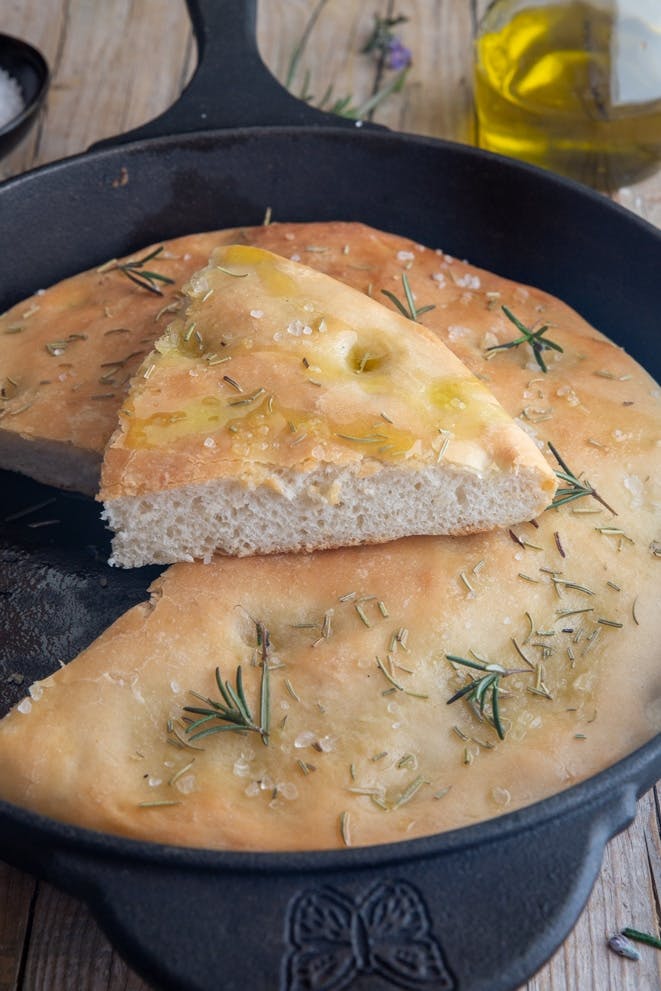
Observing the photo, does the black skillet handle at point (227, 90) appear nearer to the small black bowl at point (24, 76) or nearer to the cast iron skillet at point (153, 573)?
the cast iron skillet at point (153, 573)

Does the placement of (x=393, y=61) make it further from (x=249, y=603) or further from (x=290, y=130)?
(x=249, y=603)

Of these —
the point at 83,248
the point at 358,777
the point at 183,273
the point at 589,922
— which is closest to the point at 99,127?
the point at 83,248

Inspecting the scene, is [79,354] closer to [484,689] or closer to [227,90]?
[227,90]

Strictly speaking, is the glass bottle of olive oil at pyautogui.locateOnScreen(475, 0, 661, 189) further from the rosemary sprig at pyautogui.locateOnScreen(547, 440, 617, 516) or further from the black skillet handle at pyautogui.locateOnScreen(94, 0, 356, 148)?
the rosemary sprig at pyautogui.locateOnScreen(547, 440, 617, 516)

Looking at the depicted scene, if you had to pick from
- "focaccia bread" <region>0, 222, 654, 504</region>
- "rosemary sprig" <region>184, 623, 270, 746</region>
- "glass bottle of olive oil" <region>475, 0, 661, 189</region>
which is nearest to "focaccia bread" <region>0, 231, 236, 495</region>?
"focaccia bread" <region>0, 222, 654, 504</region>

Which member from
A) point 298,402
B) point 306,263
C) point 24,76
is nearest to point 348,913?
point 298,402

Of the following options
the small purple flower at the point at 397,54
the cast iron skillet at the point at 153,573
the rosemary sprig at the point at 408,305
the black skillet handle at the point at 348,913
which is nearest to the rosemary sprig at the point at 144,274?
the cast iron skillet at the point at 153,573
